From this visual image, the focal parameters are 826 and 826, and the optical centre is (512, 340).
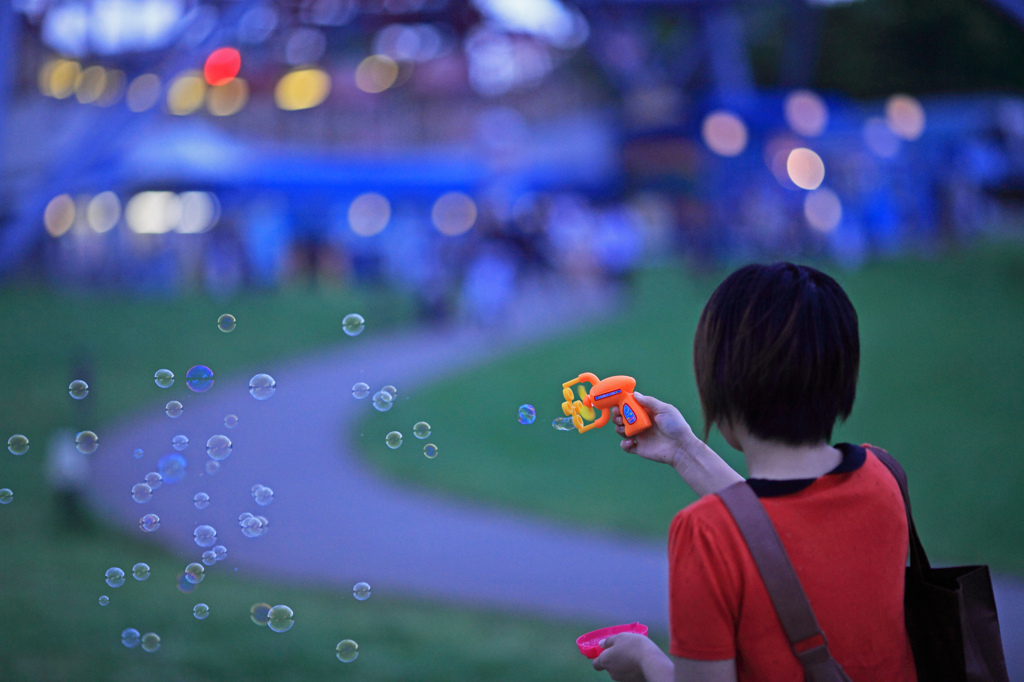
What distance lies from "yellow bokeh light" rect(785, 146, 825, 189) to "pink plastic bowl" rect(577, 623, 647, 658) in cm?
2175

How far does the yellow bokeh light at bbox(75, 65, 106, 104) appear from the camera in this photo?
45.1 feet

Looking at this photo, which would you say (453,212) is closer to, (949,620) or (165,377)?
(165,377)

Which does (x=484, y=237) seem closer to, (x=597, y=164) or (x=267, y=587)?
(x=267, y=587)

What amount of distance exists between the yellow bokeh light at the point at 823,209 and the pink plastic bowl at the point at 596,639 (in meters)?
20.2

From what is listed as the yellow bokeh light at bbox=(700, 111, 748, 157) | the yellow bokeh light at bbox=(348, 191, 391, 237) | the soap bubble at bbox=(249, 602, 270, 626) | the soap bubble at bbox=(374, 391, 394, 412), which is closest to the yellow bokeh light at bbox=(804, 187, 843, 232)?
the yellow bokeh light at bbox=(700, 111, 748, 157)

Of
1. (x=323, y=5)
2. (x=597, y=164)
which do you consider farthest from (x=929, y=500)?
(x=597, y=164)

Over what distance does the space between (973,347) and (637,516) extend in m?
6.61

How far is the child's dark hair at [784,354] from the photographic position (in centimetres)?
144

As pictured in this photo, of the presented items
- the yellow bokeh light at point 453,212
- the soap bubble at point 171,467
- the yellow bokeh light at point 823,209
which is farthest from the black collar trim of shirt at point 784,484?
the yellow bokeh light at point 453,212

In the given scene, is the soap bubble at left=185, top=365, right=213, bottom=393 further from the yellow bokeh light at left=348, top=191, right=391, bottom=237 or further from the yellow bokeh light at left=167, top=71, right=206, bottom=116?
the yellow bokeh light at left=348, top=191, right=391, bottom=237

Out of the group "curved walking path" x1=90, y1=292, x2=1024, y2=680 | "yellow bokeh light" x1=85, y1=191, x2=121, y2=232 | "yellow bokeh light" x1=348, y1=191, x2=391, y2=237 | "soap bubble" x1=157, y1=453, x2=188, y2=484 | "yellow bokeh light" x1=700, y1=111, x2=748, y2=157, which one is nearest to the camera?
"soap bubble" x1=157, y1=453, x2=188, y2=484

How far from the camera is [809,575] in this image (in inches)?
53.6

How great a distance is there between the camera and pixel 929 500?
590 centimetres

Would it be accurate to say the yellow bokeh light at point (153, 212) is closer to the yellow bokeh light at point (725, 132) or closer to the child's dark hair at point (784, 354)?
the yellow bokeh light at point (725, 132)
